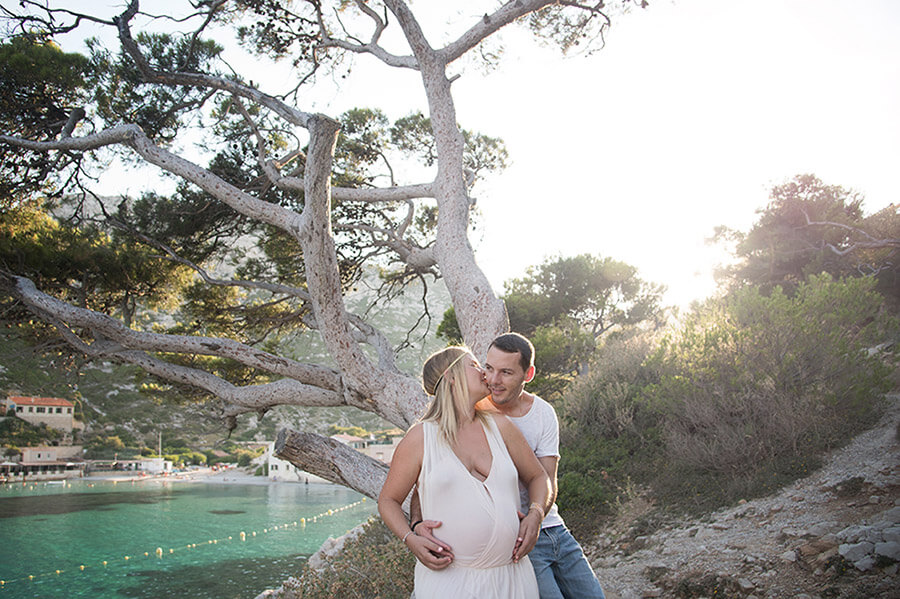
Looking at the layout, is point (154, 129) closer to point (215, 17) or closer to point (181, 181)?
point (181, 181)

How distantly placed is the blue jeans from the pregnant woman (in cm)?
32

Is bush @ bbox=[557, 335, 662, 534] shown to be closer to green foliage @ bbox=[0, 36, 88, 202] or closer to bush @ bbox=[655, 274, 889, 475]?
bush @ bbox=[655, 274, 889, 475]

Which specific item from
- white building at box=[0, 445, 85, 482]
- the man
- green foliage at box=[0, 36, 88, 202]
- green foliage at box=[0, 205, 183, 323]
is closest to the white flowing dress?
the man

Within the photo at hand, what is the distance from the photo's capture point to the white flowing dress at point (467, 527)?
188cm

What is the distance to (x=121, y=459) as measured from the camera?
1473 inches

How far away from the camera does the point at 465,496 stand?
1.90 meters

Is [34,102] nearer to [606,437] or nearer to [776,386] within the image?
[606,437]

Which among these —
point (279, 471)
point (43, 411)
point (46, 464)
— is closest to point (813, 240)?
point (279, 471)

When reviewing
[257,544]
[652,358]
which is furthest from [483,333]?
[257,544]

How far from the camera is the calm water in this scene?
1315 cm

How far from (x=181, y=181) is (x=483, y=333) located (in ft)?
17.8

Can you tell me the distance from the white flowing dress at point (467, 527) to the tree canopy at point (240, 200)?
6.99ft

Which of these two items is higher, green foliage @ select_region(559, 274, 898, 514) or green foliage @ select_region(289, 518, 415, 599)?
green foliage @ select_region(559, 274, 898, 514)

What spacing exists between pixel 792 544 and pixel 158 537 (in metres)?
20.9
